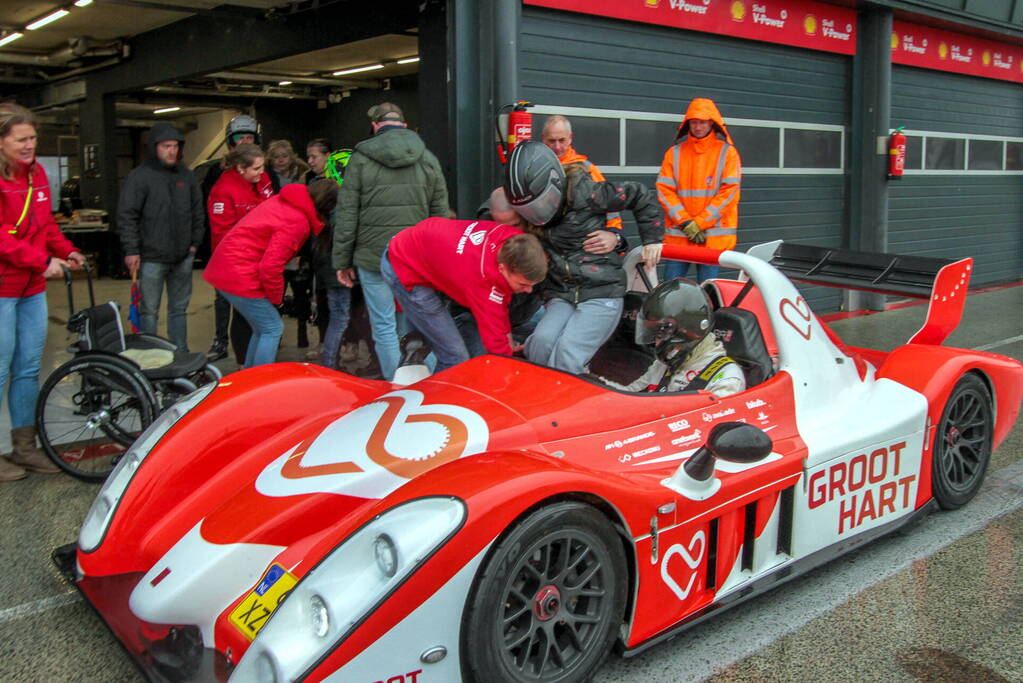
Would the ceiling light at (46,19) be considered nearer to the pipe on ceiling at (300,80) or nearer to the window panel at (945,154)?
the pipe on ceiling at (300,80)

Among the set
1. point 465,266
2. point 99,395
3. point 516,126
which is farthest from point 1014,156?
point 99,395

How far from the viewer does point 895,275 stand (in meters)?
4.27

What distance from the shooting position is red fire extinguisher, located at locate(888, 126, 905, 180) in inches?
404

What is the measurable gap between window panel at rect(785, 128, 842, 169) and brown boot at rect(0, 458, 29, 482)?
A: 7.76 m

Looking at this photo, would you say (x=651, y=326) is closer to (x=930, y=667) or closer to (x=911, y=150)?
(x=930, y=667)

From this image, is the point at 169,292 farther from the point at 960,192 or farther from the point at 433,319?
the point at 960,192

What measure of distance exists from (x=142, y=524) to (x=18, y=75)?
1554 centimetres

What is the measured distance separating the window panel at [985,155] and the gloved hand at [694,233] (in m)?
7.99

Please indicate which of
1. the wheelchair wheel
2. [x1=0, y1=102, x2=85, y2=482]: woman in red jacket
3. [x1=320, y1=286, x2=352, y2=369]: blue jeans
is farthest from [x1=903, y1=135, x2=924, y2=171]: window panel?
[x1=0, y1=102, x2=85, y2=482]: woman in red jacket

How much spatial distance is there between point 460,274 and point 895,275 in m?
2.02

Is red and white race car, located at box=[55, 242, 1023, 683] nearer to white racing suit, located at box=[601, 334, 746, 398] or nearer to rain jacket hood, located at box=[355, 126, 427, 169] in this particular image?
white racing suit, located at box=[601, 334, 746, 398]

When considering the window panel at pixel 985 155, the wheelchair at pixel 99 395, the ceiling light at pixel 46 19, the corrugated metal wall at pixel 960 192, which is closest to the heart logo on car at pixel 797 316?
the wheelchair at pixel 99 395

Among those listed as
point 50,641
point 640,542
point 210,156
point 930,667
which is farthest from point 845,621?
point 210,156

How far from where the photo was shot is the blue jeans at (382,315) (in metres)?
5.72
